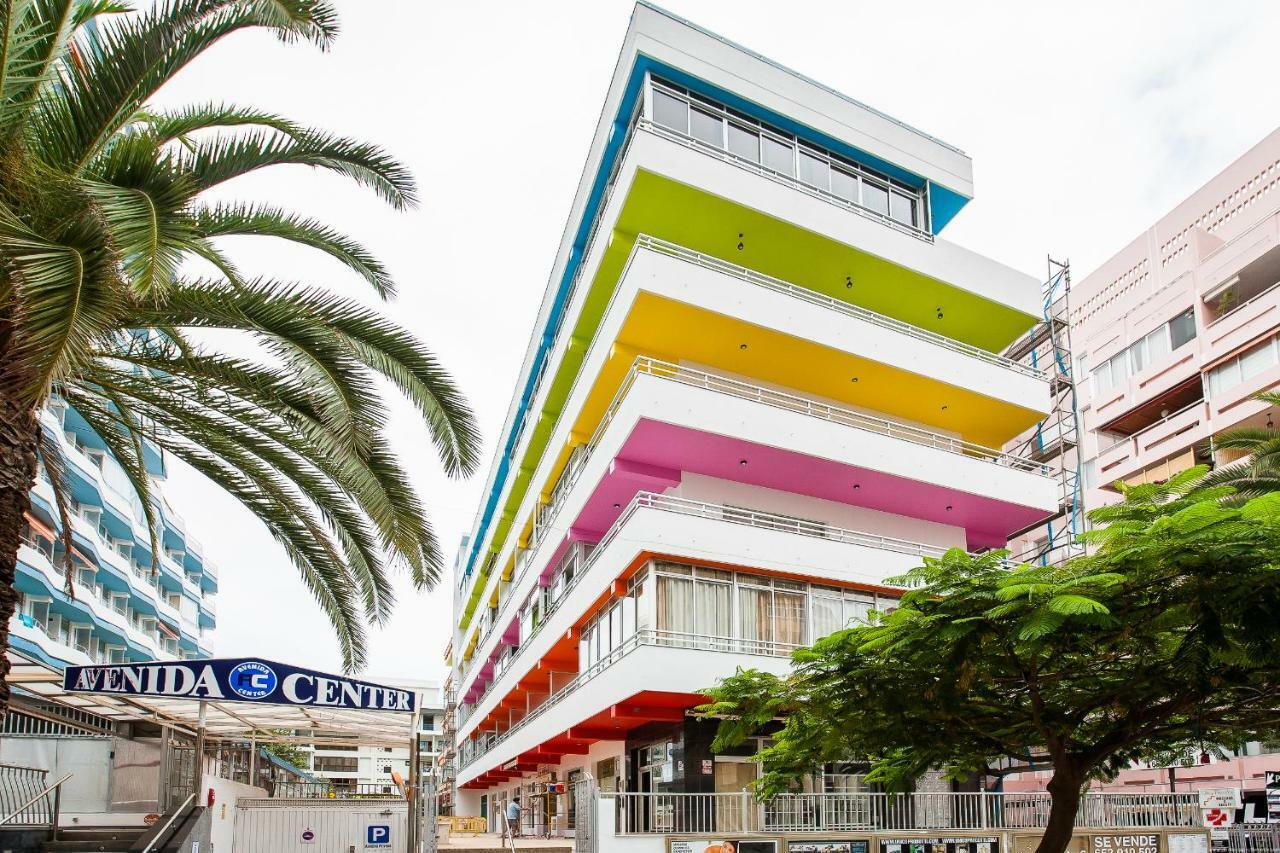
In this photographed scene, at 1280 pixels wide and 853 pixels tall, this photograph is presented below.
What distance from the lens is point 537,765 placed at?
134 feet

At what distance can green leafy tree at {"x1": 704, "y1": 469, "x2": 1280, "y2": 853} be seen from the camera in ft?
36.5

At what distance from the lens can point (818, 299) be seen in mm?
25516

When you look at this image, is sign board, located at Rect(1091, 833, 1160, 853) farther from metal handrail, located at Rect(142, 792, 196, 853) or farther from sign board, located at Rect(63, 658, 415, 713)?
Result: metal handrail, located at Rect(142, 792, 196, 853)

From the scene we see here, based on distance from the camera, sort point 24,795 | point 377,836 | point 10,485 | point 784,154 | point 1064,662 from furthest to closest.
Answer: point 784,154 → point 377,836 → point 24,795 → point 1064,662 → point 10,485

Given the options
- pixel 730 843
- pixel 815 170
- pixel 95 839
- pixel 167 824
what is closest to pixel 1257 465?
pixel 815 170

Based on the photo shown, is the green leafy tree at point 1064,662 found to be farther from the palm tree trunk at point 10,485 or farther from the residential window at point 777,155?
the residential window at point 777,155

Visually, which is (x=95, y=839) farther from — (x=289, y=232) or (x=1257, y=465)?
(x=1257, y=465)

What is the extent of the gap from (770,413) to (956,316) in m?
7.81

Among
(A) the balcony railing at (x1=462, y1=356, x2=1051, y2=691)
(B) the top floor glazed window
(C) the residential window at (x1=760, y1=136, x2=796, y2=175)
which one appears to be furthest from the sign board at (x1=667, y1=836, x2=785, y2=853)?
(C) the residential window at (x1=760, y1=136, x2=796, y2=175)

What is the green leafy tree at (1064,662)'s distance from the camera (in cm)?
1112

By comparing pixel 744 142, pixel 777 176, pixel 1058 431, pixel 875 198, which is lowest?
pixel 1058 431

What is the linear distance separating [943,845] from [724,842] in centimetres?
512

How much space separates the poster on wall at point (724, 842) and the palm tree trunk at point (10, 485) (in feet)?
38.0

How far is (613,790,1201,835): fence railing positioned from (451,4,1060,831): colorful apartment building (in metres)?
1.72
